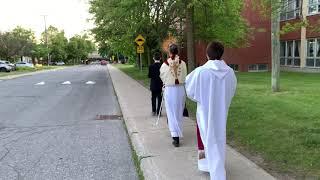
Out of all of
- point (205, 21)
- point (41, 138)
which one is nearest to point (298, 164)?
point (41, 138)

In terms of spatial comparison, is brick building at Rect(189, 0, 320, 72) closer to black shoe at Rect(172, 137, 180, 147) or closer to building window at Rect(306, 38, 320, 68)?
building window at Rect(306, 38, 320, 68)

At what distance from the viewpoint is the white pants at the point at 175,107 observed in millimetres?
8148

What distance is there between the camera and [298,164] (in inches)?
265

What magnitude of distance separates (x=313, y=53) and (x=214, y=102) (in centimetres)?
3042

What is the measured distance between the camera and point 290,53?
38312 millimetres

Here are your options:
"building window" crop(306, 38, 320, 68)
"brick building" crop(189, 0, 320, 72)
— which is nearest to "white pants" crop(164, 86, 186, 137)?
"building window" crop(306, 38, 320, 68)

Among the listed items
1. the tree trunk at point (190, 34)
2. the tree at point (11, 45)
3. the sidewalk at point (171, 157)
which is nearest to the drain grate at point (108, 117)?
the sidewalk at point (171, 157)

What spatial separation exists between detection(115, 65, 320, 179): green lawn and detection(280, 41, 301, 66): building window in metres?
22.9

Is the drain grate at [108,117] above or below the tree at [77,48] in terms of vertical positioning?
below

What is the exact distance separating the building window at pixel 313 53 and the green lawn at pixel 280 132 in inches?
785

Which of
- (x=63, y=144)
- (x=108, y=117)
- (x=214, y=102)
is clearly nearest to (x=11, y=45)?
(x=108, y=117)

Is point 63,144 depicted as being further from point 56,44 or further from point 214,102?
point 56,44

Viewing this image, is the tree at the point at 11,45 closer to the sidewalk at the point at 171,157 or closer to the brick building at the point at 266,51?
the brick building at the point at 266,51

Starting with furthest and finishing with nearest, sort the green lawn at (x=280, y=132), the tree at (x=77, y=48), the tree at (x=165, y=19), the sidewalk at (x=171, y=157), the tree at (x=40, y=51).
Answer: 1. the tree at (x=77, y=48)
2. the tree at (x=40, y=51)
3. the tree at (x=165, y=19)
4. the green lawn at (x=280, y=132)
5. the sidewalk at (x=171, y=157)
